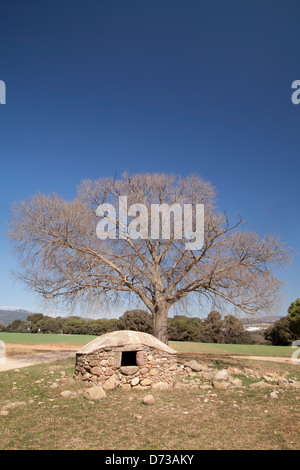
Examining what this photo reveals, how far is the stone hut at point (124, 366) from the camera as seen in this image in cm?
870

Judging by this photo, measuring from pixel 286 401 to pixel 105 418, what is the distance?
14.5ft

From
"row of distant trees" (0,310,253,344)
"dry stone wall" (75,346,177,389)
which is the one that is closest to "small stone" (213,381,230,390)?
"dry stone wall" (75,346,177,389)

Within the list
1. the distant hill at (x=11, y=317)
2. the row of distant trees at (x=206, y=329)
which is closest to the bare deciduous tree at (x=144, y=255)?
the row of distant trees at (x=206, y=329)

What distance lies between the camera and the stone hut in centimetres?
870

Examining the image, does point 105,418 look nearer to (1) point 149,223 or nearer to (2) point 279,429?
(2) point 279,429

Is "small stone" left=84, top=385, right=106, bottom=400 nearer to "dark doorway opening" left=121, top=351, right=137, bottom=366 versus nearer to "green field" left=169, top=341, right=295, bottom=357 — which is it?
"dark doorway opening" left=121, top=351, right=137, bottom=366

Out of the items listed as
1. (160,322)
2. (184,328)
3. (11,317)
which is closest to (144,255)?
(160,322)

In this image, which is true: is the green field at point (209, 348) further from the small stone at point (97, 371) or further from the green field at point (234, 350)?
the small stone at point (97, 371)

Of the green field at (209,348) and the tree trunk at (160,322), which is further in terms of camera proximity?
the green field at (209,348)

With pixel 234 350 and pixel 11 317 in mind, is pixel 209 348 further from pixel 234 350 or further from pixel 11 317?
pixel 11 317

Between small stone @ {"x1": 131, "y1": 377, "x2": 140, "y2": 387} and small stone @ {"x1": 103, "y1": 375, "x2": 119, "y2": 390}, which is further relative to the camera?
small stone @ {"x1": 131, "y1": 377, "x2": 140, "y2": 387}

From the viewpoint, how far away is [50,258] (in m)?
Result: 13.1

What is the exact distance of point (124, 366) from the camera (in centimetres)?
912
